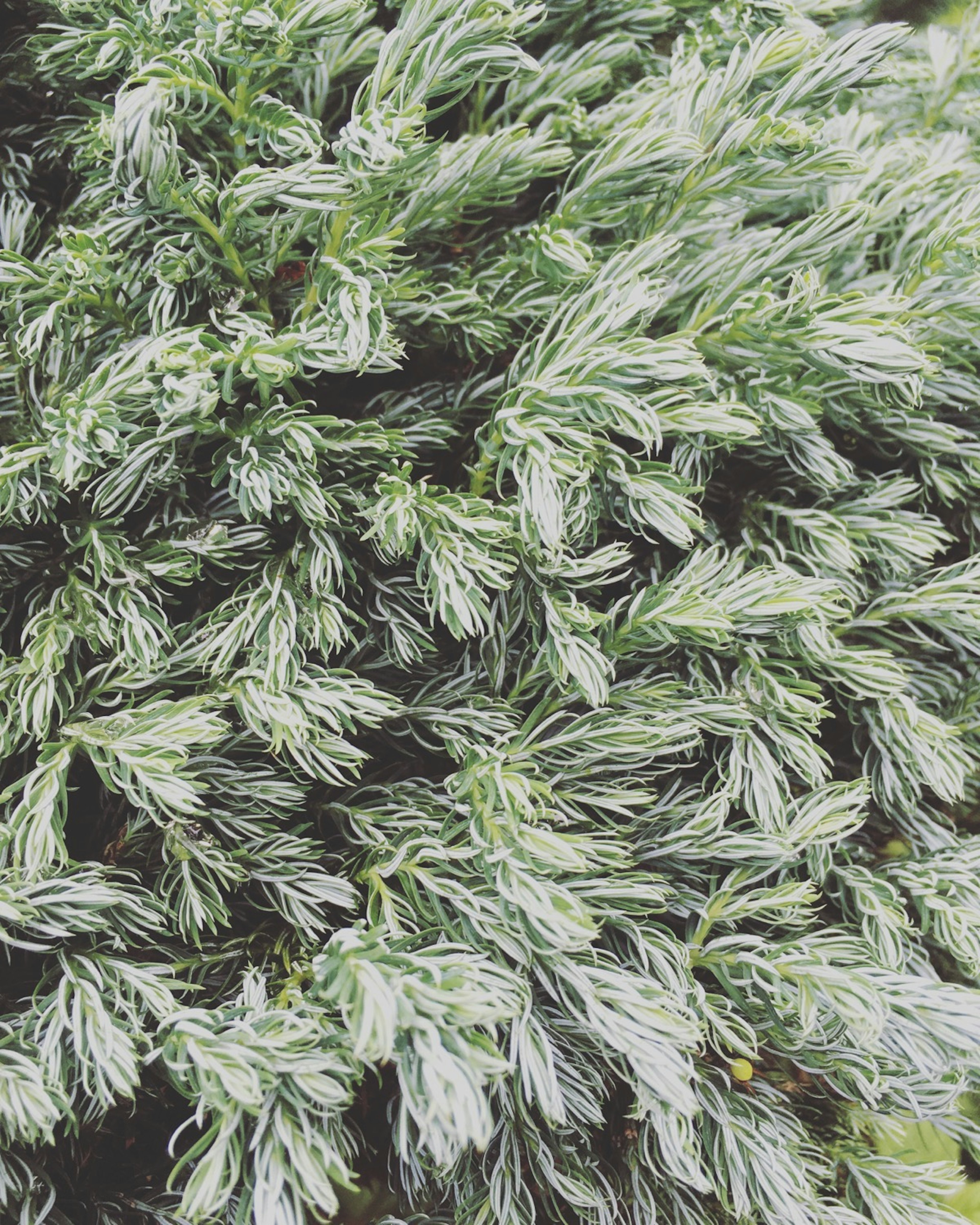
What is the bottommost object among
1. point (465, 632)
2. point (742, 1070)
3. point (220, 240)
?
point (742, 1070)

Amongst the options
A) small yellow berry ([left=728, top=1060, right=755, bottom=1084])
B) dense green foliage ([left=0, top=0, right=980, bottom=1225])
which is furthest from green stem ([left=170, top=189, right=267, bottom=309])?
small yellow berry ([left=728, top=1060, right=755, bottom=1084])

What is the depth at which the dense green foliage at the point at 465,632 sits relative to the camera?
31.6 inches

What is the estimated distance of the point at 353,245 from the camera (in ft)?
2.95

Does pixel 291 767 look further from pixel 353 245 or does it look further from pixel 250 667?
pixel 353 245

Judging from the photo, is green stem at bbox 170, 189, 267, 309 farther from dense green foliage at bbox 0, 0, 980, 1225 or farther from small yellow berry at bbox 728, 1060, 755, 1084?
small yellow berry at bbox 728, 1060, 755, 1084

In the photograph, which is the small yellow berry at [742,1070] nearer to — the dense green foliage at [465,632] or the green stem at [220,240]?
the dense green foliage at [465,632]

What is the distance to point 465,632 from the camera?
1.06 m

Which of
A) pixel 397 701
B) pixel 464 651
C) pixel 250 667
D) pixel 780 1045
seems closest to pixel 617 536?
pixel 464 651

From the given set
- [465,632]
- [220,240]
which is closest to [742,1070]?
[465,632]

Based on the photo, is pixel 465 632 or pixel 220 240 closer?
pixel 220 240

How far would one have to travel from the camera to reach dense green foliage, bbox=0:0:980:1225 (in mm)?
803

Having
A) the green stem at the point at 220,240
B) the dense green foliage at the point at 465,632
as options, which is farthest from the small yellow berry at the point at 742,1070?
the green stem at the point at 220,240

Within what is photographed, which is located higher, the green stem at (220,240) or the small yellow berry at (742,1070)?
the green stem at (220,240)

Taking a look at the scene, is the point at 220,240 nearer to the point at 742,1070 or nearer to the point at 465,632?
the point at 465,632
